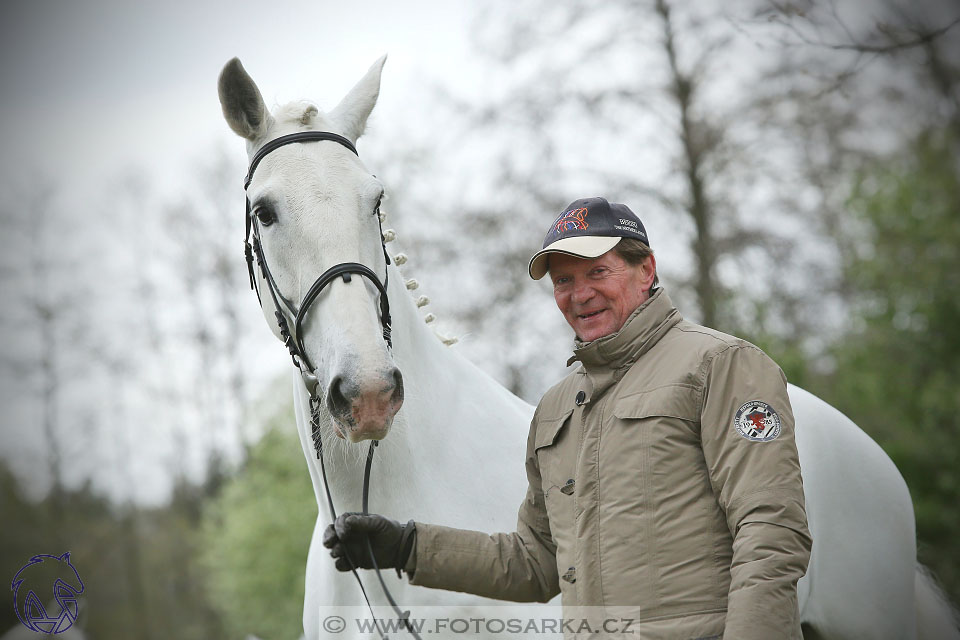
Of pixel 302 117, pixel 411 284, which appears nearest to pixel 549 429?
pixel 411 284

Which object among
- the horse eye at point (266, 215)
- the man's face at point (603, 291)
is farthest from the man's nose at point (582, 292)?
the horse eye at point (266, 215)

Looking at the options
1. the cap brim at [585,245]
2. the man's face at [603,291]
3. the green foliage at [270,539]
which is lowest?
the green foliage at [270,539]

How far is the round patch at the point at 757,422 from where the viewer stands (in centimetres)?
198

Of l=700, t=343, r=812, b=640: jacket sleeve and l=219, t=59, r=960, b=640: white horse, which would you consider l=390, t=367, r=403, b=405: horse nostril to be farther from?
l=700, t=343, r=812, b=640: jacket sleeve

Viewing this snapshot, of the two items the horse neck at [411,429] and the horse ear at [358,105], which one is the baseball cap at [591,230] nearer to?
the horse neck at [411,429]

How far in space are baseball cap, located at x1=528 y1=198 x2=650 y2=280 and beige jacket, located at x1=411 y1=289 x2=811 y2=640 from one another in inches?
8.7

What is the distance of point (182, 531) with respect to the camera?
2231 centimetres

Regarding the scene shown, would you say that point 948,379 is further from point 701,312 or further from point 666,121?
point 666,121

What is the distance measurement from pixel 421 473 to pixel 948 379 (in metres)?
10.4

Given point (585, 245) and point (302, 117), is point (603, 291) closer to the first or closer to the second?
point (585, 245)

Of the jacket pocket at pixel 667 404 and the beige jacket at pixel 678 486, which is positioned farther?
the jacket pocket at pixel 667 404

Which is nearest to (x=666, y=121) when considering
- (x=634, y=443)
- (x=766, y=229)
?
(x=766, y=229)

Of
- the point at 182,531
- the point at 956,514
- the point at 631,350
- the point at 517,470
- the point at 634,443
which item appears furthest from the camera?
the point at 182,531

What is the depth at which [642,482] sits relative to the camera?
2125 millimetres
